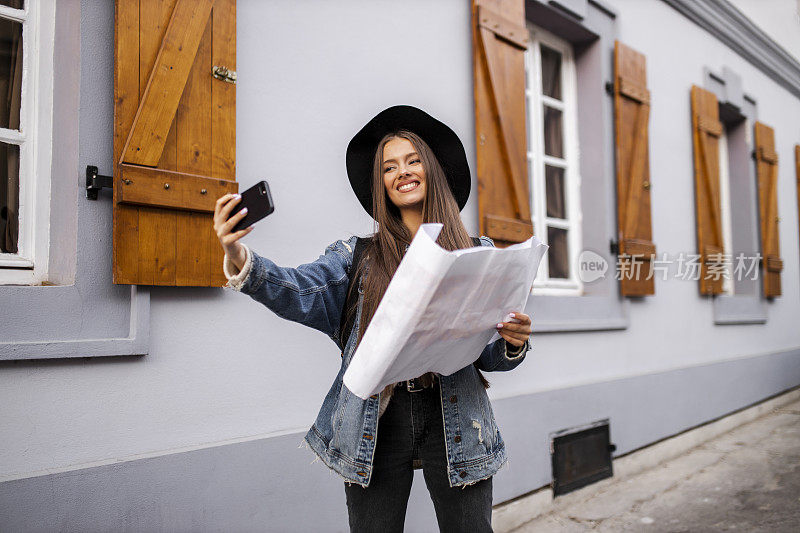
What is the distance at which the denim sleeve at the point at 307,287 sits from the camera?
1.28m

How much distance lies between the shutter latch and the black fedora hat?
938 mm

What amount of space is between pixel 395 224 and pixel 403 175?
141 millimetres

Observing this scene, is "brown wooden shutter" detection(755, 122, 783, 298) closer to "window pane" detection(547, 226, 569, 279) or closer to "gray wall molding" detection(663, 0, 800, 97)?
"gray wall molding" detection(663, 0, 800, 97)

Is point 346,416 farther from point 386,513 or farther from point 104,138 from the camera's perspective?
point 104,138

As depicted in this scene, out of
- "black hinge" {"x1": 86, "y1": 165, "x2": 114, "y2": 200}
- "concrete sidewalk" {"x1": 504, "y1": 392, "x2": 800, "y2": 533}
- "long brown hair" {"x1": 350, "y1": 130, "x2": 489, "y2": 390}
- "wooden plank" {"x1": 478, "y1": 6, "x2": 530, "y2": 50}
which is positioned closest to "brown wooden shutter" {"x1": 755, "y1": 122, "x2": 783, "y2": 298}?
"concrete sidewalk" {"x1": 504, "y1": 392, "x2": 800, "y2": 533}

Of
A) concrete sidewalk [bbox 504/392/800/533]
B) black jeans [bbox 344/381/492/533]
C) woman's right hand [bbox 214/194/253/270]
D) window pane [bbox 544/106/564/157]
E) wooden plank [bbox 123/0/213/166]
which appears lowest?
concrete sidewalk [bbox 504/392/800/533]

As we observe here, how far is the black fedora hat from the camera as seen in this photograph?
1.78 meters

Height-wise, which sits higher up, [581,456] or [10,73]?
[10,73]

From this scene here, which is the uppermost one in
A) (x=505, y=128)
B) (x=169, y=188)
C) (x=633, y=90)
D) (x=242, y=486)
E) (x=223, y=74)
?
(x=633, y=90)

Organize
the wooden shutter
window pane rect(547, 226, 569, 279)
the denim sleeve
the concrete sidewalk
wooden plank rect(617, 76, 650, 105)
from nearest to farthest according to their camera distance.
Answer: the denim sleeve
the concrete sidewalk
window pane rect(547, 226, 569, 279)
wooden plank rect(617, 76, 650, 105)
the wooden shutter

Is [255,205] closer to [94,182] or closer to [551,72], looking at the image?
[94,182]

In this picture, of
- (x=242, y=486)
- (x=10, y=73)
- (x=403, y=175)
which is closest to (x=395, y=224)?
(x=403, y=175)

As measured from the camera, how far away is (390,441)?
1.56 metres

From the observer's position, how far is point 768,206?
716 centimetres
